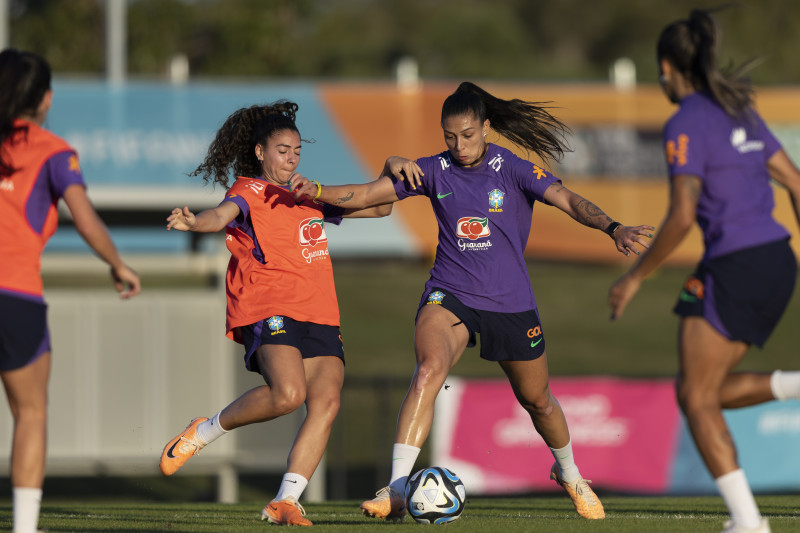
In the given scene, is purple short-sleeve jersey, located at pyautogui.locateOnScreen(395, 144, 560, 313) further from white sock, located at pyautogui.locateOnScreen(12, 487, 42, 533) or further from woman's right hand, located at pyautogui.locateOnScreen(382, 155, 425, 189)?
white sock, located at pyautogui.locateOnScreen(12, 487, 42, 533)

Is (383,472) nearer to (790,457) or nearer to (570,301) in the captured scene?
(790,457)

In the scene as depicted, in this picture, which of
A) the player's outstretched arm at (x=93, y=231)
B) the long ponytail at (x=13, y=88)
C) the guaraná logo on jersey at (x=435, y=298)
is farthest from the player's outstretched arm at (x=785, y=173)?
the long ponytail at (x=13, y=88)

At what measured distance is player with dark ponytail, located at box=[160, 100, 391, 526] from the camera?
22.1ft

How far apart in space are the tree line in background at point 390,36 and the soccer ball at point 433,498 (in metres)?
20.2

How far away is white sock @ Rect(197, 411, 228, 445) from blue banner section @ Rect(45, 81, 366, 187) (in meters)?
14.9

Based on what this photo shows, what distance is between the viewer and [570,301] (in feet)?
84.7

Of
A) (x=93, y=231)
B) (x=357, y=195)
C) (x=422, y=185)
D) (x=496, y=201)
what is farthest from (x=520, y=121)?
(x=93, y=231)

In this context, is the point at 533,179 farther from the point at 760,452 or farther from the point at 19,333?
the point at 760,452

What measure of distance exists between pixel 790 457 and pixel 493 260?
8246 millimetres

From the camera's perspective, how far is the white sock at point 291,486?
6.59 metres

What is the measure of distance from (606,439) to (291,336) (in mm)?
7513

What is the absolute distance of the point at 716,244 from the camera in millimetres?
5438

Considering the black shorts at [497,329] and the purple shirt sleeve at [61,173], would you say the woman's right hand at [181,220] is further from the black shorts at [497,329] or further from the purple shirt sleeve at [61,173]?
the black shorts at [497,329]

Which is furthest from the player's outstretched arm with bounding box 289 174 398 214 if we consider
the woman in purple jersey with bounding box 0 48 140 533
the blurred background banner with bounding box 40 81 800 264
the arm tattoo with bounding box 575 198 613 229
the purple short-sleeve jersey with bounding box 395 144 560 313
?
the blurred background banner with bounding box 40 81 800 264
